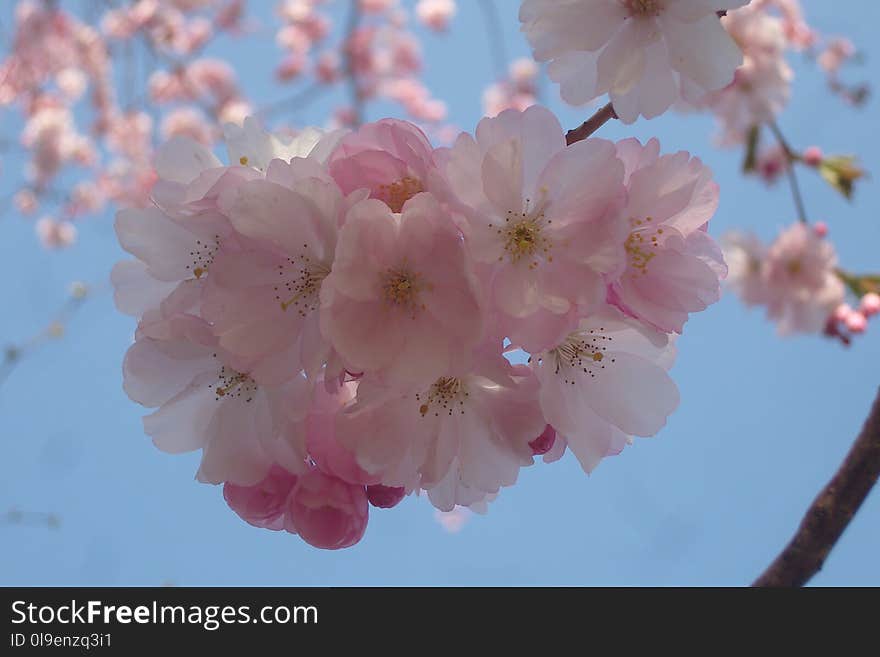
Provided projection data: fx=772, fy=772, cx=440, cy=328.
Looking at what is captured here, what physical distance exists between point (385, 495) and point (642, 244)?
401 millimetres

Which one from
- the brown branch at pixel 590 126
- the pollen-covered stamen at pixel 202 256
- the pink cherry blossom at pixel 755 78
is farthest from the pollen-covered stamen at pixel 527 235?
the pink cherry blossom at pixel 755 78

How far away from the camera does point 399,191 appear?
81 cm

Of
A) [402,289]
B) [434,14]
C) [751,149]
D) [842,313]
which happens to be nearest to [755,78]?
[751,149]

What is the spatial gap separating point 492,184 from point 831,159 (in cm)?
245

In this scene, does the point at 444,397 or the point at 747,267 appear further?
the point at 747,267

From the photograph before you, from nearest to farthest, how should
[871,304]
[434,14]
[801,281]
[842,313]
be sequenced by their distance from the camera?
[871,304], [842,313], [801,281], [434,14]

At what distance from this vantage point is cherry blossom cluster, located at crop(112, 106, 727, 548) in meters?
0.75

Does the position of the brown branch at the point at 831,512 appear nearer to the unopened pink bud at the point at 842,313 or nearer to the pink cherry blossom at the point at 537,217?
the pink cherry blossom at the point at 537,217

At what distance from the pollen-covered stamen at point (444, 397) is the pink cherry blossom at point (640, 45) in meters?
0.35

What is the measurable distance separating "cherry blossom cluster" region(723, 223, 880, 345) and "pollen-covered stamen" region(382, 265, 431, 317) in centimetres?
239

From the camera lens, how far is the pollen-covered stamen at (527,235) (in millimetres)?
769

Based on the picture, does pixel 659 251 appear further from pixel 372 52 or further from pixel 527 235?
pixel 372 52
